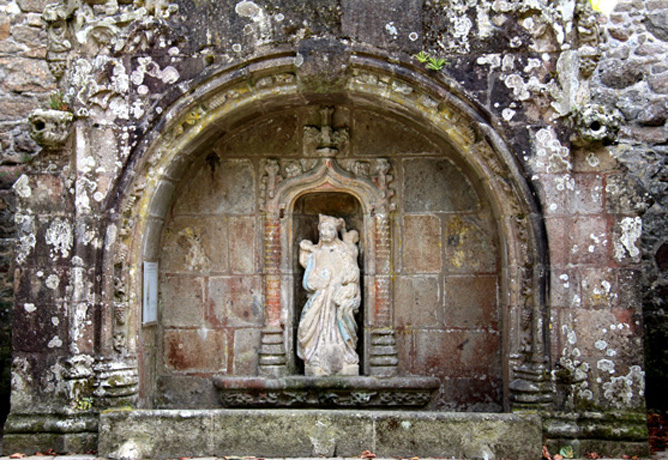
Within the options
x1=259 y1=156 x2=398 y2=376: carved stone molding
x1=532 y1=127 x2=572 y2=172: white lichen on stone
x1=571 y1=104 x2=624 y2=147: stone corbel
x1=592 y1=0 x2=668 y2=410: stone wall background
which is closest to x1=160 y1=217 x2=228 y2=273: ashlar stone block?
x1=259 y1=156 x2=398 y2=376: carved stone molding

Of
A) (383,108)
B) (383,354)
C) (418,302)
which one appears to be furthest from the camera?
(418,302)

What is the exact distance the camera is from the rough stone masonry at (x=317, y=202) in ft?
17.4

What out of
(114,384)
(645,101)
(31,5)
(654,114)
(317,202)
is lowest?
(114,384)

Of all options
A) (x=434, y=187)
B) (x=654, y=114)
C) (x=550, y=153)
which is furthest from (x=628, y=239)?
(x=654, y=114)

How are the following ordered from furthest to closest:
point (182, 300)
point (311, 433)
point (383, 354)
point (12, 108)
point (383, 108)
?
point (12, 108) < point (182, 300) < point (383, 354) < point (383, 108) < point (311, 433)

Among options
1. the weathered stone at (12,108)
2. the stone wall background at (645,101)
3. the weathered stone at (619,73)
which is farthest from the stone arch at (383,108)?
the weathered stone at (12,108)

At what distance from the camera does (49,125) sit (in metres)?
5.55

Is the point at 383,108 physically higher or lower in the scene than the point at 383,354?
higher

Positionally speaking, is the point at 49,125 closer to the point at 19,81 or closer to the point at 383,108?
the point at 19,81

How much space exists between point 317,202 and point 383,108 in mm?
1173

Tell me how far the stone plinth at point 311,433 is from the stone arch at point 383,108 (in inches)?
18.0

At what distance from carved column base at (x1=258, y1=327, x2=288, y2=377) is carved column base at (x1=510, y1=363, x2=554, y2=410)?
194 centimetres

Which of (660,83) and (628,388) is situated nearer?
(628,388)

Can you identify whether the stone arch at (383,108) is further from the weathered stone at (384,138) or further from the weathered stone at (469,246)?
the weathered stone at (384,138)
